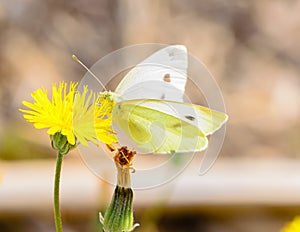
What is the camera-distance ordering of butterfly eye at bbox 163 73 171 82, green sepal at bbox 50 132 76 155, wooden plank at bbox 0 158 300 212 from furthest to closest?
1. wooden plank at bbox 0 158 300 212
2. butterfly eye at bbox 163 73 171 82
3. green sepal at bbox 50 132 76 155

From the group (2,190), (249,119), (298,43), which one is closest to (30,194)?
(2,190)

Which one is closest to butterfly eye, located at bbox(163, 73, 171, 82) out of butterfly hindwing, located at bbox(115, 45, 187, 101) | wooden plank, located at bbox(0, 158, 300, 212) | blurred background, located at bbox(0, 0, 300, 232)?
butterfly hindwing, located at bbox(115, 45, 187, 101)

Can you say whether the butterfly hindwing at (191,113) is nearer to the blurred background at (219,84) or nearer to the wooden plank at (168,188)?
the blurred background at (219,84)

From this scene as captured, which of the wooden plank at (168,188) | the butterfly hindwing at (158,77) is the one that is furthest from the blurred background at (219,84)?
the butterfly hindwing at (158,77)

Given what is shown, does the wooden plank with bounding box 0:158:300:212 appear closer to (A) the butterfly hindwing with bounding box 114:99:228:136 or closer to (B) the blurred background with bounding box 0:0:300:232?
(B) the blurred background with bounding box 0:0:300:232

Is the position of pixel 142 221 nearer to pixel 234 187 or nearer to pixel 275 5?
pixel 234 187

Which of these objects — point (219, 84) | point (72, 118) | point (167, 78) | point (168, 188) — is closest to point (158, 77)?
point (167, 78)
